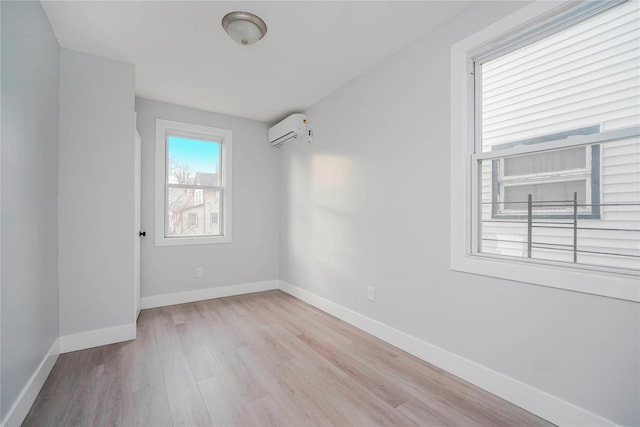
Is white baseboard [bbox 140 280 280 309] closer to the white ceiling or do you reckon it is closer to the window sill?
the white ceiling

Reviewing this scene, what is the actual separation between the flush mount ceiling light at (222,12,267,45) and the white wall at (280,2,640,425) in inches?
44.5

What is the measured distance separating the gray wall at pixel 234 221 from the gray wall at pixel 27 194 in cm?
118

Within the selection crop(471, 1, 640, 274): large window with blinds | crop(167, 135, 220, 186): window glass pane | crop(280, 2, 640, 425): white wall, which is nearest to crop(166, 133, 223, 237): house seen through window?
crop(167, 135, 220, 186): window glass pane

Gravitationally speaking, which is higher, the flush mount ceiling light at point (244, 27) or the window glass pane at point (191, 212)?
the flush mount ceiling light at point (244, 27)

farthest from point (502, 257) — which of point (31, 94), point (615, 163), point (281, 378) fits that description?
point (31, 94)

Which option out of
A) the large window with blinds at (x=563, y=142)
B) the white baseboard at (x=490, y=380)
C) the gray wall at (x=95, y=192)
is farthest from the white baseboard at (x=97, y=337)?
the large window with blinds at (x=563, y=142)

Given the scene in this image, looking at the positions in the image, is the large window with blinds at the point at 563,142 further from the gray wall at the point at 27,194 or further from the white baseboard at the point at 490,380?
the gray wall at the point at 27,194

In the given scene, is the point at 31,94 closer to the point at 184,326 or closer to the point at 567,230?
the point at 184,326

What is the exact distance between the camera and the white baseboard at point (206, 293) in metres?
3.47

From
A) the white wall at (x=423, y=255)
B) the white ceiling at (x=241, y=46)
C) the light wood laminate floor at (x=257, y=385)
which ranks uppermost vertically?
the white ceiling at (x=241, y=46)

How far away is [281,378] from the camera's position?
1.97m

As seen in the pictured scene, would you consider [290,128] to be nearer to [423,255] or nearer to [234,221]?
[234,221]

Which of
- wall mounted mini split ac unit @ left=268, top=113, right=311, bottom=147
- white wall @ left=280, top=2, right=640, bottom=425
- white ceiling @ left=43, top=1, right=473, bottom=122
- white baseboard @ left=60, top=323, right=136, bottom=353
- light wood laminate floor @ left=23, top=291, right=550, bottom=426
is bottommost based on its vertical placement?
light wood laminate floor @ left=23, top=291, right=550, bottom=426

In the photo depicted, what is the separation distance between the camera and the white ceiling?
192cm
